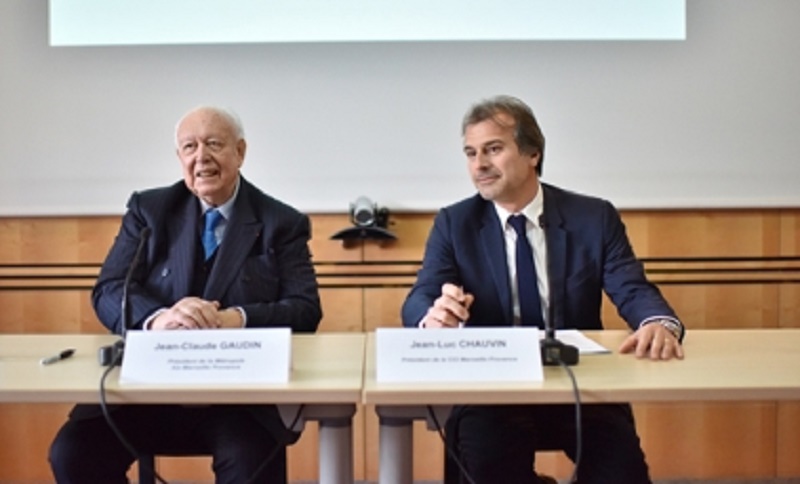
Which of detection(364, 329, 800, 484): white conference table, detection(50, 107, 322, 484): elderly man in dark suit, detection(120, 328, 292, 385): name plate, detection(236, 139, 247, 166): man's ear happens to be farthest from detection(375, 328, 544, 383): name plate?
detection(236, 139, 247, 166): man's ear

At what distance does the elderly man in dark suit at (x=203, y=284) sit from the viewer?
71.4 inches

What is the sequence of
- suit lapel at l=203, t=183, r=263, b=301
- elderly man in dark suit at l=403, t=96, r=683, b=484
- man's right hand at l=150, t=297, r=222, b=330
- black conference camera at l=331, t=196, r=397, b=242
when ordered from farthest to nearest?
1. black conference camera at l=331, t=196, r=397, b=242
2. suit lapel at l=203, t=183, r=263, b=301
3. elderly man in dark suit at l=403, t=96, r=683, b=484
4. man's right hand at l=150, t=297, r=222, b=330

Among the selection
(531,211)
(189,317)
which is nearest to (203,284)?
(189,317)

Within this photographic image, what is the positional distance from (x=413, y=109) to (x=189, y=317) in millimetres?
1583

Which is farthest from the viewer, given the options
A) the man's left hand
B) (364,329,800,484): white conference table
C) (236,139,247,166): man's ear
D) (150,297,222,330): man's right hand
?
(236,139,247,166): man's ear

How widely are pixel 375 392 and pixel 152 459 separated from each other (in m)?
0.83

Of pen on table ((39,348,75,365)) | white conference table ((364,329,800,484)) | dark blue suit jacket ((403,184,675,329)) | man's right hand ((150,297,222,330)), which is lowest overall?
white conference table ((364,329,800,484))

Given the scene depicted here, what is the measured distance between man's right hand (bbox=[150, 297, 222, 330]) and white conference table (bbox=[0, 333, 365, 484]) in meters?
0.15

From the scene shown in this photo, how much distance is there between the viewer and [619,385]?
1.42m

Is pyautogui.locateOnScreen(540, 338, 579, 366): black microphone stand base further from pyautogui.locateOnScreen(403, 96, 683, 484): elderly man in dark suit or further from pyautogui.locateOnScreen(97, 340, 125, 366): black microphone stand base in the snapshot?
pyautogui.locateOnScreen(97, 340, 125, 366): black microphone stand base

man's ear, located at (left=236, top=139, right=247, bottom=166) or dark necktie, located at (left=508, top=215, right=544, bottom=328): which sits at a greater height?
man's ear, located at (left=236, top=139, right=247, bottom=166)

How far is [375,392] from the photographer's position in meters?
1.39

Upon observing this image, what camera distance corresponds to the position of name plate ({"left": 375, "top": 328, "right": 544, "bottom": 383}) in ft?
4.78

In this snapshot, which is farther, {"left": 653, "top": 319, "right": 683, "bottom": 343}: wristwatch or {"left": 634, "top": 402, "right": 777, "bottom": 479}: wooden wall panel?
{"left": 634, "top": 402, "right": 777, "bottom": 479}: wooden wall panel
